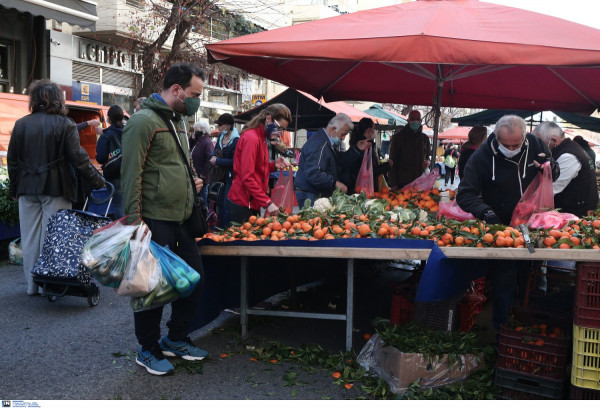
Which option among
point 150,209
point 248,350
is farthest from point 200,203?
point 248,350

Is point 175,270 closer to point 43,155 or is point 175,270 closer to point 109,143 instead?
point 43,155

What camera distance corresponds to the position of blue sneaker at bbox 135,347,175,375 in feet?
12.7

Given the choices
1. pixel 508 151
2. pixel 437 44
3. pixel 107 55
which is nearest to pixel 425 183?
pixel 508 151

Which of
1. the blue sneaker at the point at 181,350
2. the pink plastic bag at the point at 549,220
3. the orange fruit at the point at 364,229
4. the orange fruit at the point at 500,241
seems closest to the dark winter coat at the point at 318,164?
the orange fruit at the point at 364,229

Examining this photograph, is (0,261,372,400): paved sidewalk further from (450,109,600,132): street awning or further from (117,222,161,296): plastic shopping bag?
(450,109,600,132): street awning

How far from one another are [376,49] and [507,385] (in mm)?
2633

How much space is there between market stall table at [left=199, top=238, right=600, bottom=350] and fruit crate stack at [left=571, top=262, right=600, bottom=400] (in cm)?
25

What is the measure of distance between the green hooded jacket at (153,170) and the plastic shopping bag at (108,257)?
0.77ft

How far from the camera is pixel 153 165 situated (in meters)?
3.77

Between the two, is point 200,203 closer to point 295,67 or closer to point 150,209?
point 150,209

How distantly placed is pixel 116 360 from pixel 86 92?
54.4 feet

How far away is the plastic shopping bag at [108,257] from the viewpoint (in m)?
3.43

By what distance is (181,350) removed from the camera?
4180 mm

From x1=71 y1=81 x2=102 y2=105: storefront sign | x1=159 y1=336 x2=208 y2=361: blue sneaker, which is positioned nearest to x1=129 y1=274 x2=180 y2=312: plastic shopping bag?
x1=159 y1=336 x2=208 y2=361: blue sneaker
